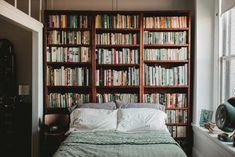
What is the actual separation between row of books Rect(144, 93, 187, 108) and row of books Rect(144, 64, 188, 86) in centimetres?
18

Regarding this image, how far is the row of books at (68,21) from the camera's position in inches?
171

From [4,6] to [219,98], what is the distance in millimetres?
3175

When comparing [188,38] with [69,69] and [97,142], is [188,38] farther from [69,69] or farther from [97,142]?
[97,142]

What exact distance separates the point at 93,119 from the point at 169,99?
1290 mm

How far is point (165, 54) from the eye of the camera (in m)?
4.34

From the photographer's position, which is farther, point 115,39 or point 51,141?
point 115,39

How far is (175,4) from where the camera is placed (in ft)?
15.2

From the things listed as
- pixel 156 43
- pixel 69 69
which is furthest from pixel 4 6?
pixel 156 43

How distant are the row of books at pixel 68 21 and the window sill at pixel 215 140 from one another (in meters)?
2.32

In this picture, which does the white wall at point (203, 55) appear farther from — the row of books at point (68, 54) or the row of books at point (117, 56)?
the row of books at point (68, 54)

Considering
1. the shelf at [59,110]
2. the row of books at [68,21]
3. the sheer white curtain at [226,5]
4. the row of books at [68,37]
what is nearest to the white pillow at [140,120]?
the shelf at [59,110]

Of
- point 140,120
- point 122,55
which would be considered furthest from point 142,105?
point 122,55

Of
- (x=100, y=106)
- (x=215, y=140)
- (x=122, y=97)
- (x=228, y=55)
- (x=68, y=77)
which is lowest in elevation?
(x=215, y=140)

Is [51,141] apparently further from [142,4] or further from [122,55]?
[142,4]
